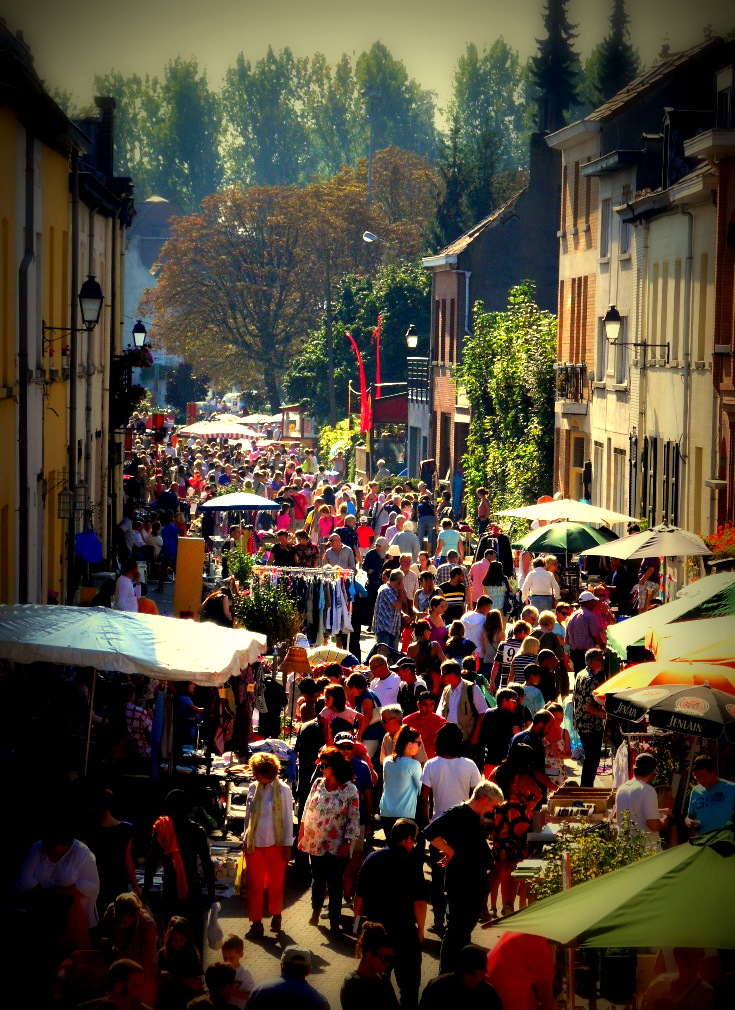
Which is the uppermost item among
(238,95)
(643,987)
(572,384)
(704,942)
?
(238,95)

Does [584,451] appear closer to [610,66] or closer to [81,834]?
[81,834]

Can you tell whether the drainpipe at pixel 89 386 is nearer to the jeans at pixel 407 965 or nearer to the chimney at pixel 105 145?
the chimney at pixel 105 145

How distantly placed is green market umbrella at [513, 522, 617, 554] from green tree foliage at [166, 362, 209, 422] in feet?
229

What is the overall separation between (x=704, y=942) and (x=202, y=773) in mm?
9071

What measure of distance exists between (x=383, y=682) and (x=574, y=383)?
23.2m

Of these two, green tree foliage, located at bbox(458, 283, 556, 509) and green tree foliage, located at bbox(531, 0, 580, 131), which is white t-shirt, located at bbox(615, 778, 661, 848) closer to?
green tree foliage, located at bbox(458, 283, 556, 509)

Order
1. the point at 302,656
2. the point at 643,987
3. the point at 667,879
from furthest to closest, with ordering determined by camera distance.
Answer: the point at 302,656, the point at 643,987, the point at 667,879

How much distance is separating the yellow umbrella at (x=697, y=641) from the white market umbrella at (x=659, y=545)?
5.37 m

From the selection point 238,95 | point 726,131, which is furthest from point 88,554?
point 238,95

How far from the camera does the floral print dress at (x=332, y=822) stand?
41.3ft

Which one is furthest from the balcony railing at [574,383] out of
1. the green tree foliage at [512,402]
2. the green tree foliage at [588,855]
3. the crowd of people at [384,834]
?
the green tree foliage at [588,855]

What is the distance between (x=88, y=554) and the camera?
26.5 metres

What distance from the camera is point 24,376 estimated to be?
2111cm

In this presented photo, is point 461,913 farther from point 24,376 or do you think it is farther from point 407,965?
point 24,376
